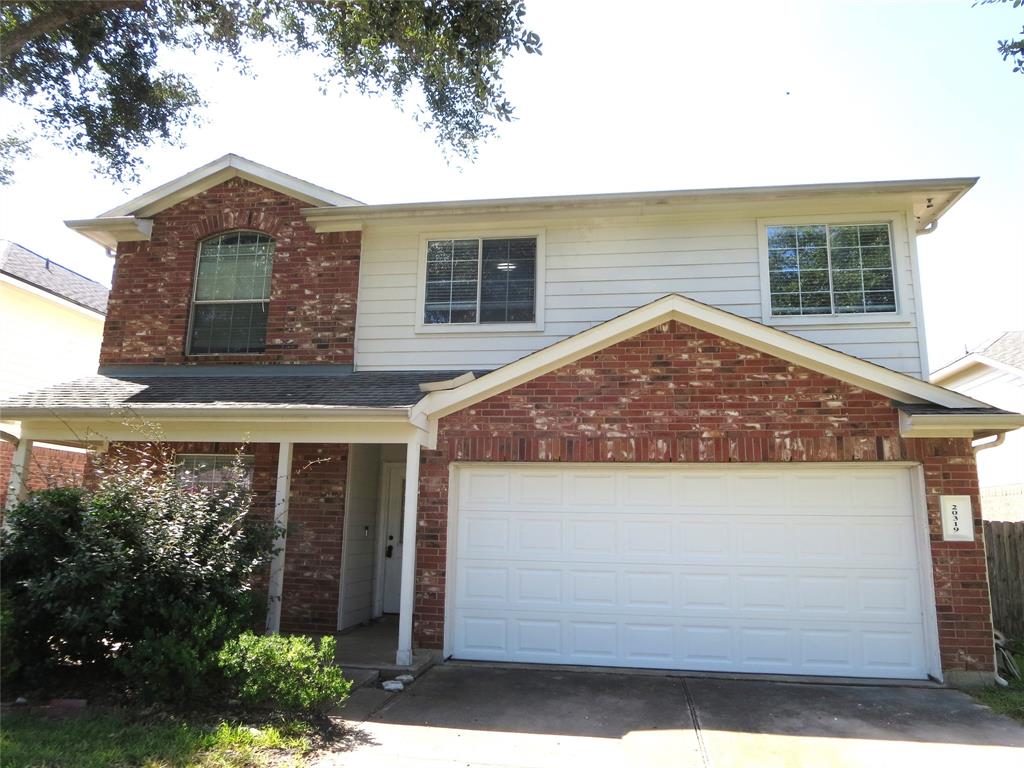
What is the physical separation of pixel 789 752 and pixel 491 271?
6651mm

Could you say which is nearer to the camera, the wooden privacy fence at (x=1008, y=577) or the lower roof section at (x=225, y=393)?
the lower roof section at (x=225, y=393)

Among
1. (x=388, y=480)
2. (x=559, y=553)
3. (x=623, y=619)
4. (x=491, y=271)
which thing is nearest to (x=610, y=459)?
(x=559, y=553)

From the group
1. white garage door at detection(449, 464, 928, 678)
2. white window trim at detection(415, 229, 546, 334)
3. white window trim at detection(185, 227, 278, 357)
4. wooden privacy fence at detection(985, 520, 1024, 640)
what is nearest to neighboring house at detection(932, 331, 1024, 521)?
wooden privacy fence at detection(985, 520, 1024, 640)

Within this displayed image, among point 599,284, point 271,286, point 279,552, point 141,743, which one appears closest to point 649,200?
point 599,284

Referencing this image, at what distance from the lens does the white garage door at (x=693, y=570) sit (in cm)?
743

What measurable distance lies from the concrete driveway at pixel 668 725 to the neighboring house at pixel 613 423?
68cm

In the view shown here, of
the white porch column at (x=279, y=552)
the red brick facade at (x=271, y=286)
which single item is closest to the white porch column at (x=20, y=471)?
the red brick facade at (x=271, y=286)

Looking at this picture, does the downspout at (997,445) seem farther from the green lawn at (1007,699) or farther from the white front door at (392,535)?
the white front door at (392,535)

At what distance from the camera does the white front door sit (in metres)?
10.4

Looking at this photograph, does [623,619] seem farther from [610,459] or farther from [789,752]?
[789,752]

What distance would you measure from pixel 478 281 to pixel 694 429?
368cm

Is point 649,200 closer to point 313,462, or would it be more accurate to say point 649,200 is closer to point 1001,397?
point 313,462

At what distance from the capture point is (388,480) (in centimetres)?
1047

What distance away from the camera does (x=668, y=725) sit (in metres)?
5.79
